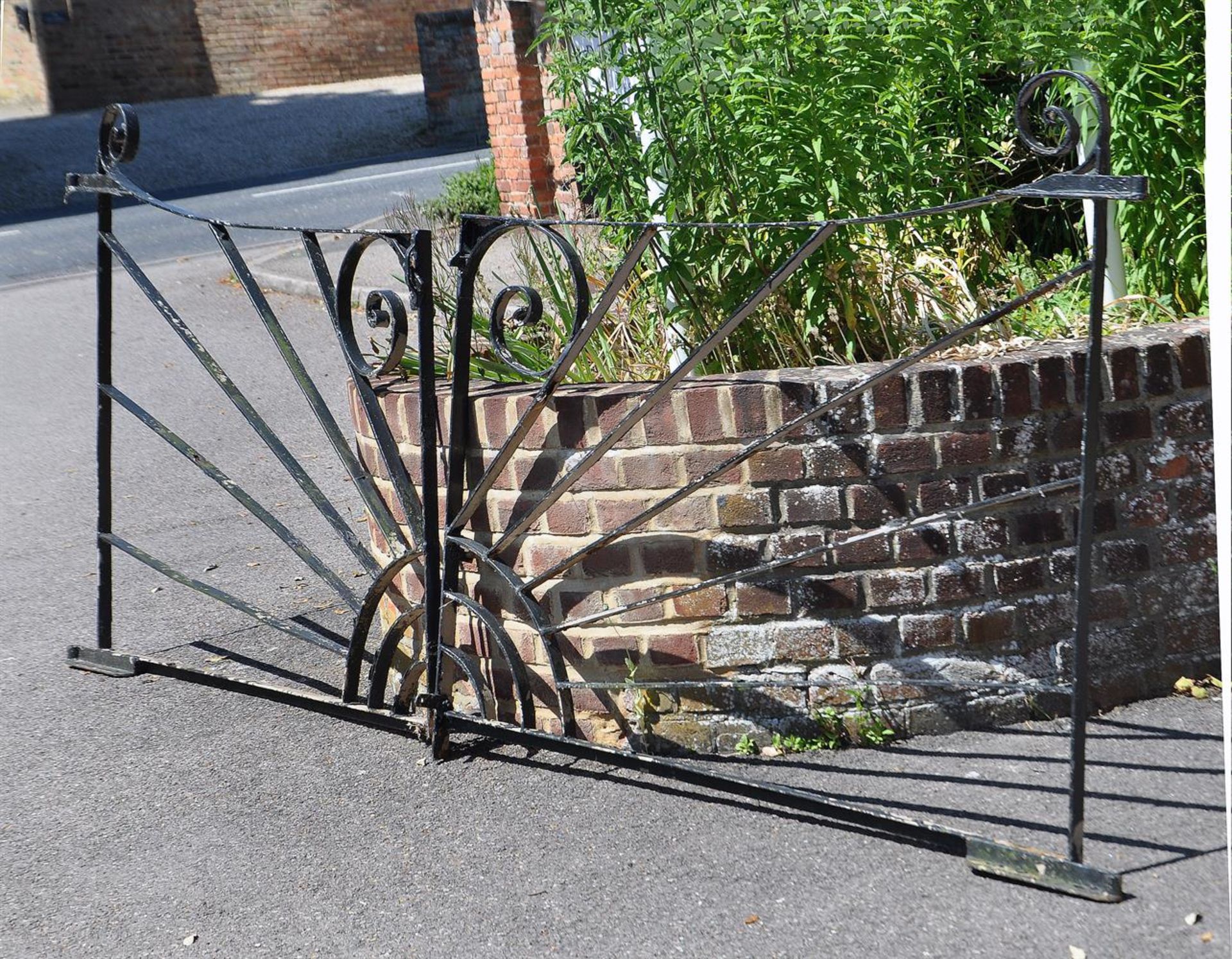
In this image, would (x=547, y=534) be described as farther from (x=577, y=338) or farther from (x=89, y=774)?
(x=89, y=774)

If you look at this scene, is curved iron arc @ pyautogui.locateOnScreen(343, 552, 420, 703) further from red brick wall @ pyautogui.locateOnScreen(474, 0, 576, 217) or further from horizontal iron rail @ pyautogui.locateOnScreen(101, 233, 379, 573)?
red brick wall @ pyautogui.locateOnScreen(474, 0, 576, 217)

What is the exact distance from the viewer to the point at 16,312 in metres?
9.62

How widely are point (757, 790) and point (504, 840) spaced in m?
0.58

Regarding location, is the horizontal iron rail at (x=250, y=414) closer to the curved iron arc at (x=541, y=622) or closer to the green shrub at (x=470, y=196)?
the curved iron arc at (x=541, y=622)

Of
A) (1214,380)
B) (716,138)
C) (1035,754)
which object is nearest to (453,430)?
(716,138)

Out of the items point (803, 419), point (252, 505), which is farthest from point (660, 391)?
point (252, 505)

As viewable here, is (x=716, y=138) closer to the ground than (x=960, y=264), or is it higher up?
higher up

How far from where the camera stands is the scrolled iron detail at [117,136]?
3.58 metres

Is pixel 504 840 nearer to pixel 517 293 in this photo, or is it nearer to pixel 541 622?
pixel 541 622

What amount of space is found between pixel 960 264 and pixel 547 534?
5.18 feet

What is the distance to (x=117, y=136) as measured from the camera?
375 centimetres

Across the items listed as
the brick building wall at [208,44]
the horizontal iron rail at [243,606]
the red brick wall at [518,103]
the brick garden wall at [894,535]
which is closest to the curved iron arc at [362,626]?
the horizontal iron rail at [243,606]

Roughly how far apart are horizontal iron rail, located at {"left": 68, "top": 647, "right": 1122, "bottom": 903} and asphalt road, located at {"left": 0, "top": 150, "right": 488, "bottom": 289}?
7189mm

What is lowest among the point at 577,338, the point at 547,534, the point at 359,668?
the point at 359,668
